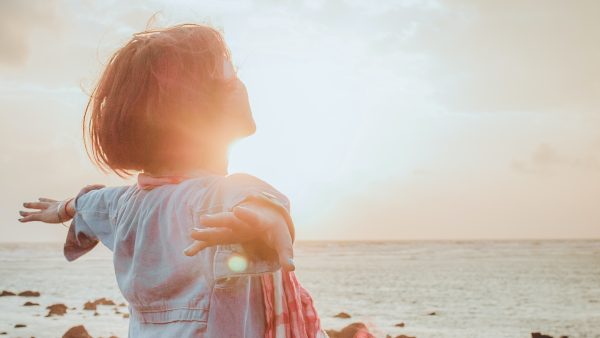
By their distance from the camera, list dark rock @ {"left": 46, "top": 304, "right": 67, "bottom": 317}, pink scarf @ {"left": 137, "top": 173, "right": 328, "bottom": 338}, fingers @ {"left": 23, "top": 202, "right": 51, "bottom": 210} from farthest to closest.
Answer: dark rock @ {"left": 46, "top": 304, "right": 67, "bottom": 317} < fingers @ {"left": 23, "top": 202, "right": 51, "bottom": 210} < pink scarf @ {"left": 137, "top": 173, "right": 328, "bottom": 338}

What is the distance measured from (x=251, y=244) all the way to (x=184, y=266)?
421 millimetres

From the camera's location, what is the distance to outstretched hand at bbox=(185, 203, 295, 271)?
1.26 meters

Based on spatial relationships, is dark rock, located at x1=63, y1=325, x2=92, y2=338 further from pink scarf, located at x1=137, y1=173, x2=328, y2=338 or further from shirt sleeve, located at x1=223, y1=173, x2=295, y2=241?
shirt sleeve, located at x1=223, y1=173, x2=295, y2=241

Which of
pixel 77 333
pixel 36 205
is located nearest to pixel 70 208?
pixel 36 205

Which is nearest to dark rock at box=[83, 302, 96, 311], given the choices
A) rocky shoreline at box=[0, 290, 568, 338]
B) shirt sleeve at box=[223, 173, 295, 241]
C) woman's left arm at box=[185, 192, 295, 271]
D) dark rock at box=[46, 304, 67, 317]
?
rocky shoreline at box=[0, 290, 568, 338]

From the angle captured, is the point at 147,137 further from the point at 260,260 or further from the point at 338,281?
the point at 338,281

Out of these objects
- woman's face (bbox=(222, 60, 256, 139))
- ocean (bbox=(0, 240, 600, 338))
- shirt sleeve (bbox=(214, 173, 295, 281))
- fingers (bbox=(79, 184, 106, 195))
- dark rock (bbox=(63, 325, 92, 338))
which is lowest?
ocean (bbox=(0, 240, 600, 338))

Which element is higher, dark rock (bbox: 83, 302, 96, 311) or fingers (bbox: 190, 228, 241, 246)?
fingers (bbox: 190, 228, 241, 246)

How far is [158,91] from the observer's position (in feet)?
6.05

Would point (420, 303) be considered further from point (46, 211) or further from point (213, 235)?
point (213, 235)

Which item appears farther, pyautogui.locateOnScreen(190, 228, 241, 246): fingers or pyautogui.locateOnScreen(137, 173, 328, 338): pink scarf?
pyautogui.locateOnScreen(137, 173, 328, 338): pink scarf

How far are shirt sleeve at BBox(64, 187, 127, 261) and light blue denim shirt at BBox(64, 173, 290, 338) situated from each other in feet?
0.23

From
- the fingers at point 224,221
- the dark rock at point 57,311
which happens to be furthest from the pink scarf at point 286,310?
the dark rock at point 57,311

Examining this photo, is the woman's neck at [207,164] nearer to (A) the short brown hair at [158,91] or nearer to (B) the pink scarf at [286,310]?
(A) the short brown hair at [158,91]
